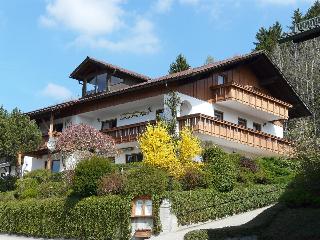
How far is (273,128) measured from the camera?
39.5m

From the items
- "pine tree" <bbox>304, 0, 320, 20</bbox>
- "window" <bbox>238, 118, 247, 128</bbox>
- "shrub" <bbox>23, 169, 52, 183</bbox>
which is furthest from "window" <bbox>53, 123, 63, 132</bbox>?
"pine tree" <bbox>304, 0, 320, 20</bbox>

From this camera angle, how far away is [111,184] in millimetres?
23859

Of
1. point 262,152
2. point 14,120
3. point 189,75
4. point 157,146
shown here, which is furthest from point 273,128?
point 14,120

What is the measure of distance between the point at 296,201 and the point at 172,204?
494 centimetres

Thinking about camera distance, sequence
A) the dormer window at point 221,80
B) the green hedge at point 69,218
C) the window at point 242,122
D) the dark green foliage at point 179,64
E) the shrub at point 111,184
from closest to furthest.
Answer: the green hedge at point 69,218
the shrub at point 111,184
the dormer window at point 221,80
the window at point 242,122
the dark green foliage at point 179,64

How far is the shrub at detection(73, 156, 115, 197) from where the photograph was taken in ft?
79.8

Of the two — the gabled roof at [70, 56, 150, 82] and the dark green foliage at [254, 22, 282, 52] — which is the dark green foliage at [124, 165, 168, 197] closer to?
the gabled roof at [70, 56, 150, 82]

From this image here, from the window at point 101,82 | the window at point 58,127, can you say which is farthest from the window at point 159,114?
the window at point 58,127

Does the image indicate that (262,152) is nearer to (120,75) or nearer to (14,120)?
(120,75)

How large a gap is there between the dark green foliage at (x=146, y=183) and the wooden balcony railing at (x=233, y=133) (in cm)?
748

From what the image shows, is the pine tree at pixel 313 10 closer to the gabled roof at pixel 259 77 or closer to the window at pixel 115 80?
the gabled roof at pixel 259 77

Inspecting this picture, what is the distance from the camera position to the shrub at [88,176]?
957 inches

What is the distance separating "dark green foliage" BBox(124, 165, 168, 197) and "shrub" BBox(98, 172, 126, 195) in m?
0.50

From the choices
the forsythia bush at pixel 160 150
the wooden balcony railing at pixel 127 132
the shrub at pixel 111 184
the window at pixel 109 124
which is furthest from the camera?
the window at pixel 109 124
